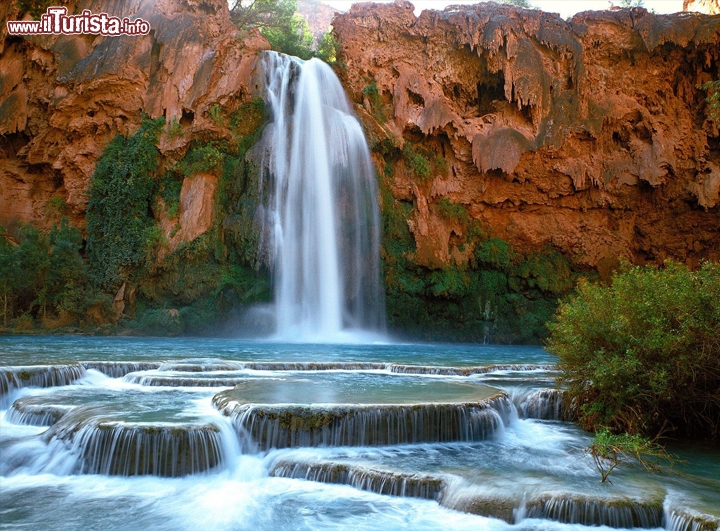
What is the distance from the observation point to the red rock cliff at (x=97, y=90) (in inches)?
1121

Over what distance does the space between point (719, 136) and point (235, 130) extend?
24.1m

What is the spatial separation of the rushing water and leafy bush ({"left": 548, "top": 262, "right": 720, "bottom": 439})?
0.69m

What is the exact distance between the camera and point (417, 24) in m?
31.3

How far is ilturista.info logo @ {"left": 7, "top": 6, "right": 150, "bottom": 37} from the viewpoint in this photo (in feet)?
93.4

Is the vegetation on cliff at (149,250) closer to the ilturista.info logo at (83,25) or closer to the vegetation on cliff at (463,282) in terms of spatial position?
the ilturista.info logo at (83,25)

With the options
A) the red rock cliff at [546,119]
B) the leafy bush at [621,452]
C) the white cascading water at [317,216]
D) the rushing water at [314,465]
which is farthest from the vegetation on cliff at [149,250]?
the leafy bush at [621,452]

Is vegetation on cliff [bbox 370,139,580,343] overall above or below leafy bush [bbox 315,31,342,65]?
below

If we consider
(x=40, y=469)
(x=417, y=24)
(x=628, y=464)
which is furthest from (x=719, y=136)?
(x=40, y=469)

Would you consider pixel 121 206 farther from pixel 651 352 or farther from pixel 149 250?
pixel 651 352

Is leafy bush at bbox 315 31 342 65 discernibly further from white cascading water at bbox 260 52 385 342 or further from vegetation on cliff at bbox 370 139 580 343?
vegetation on cliff at bbox 370 139 580 343

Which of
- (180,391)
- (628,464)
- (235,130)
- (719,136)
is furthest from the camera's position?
(719,136)

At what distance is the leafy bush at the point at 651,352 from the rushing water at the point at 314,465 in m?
0.69

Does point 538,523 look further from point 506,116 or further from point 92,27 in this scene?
point 92,27

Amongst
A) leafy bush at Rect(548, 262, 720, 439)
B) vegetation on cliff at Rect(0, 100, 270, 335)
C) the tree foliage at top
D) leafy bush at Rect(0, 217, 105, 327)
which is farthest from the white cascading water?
leafy bush at Rect(548, 262, 720, 439)
